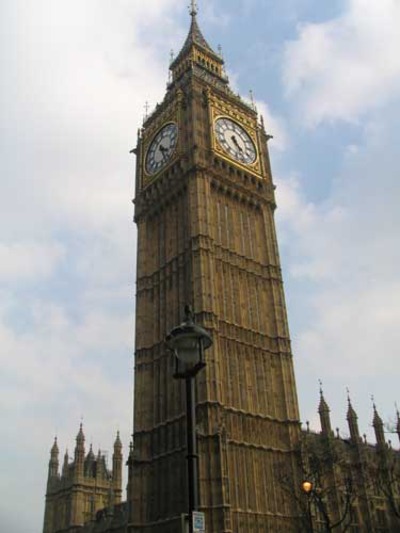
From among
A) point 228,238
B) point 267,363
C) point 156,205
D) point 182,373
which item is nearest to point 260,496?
point 267,363

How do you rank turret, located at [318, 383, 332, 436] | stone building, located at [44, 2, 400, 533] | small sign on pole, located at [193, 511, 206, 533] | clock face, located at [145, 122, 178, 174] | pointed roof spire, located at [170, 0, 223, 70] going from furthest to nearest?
pointed roof spire, located at [170, 0, 223, 70], clock face, located at [145, 122, 178, 174], turret, located at [318, 383, 332, 436], stone building, located at [44, 2, 400, 533], small sign on pole, located at [193, 511, 206, 533]

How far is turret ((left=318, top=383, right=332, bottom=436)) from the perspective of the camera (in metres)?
52.2

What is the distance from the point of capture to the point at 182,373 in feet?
36.9

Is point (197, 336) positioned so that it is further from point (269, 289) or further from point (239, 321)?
point (269, 289)

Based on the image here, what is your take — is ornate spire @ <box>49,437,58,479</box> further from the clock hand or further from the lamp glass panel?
the lamp glass panel

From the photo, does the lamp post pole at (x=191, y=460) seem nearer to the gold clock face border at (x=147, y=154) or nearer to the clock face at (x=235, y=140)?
the gold clock face border at (x=147, y=154)

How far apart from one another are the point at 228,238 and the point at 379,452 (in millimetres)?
23626

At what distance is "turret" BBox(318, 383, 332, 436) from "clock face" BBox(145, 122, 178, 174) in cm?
2574

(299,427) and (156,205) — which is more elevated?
(156,205)

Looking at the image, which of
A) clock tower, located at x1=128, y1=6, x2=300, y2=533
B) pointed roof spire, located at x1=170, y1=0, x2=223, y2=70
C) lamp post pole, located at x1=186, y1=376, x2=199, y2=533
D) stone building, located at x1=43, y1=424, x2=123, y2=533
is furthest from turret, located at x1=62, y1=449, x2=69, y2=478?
lamp post pole, located at x1=186, y1=376, x2=199, y2=533

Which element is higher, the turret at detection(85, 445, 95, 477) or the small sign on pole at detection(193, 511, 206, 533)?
the turret at detection(85, 445, 95, 477)

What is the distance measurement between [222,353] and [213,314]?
289 cm

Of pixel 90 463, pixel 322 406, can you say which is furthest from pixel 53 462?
pixel 322 406

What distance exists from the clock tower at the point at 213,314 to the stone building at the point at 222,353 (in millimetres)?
108
